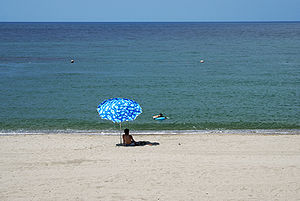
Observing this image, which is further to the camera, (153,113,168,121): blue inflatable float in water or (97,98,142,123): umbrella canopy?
(153,113,168,121): blue inflatable float in water

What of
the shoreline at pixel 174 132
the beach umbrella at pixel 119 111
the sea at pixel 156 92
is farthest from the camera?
the sea at pixel 156 92

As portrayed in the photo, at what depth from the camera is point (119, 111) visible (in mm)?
15078

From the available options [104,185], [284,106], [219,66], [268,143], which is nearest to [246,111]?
[284,106]

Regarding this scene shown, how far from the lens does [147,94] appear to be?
29734mm

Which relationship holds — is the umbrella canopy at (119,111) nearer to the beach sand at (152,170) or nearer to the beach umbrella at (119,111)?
the beach umbrella at (119,111)

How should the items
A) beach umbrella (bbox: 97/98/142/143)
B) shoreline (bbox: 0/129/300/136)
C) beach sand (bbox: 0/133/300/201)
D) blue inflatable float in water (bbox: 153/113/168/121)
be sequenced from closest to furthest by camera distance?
beach sand (bbox: 0/133/300/201) → beach umbrella (bbox: 97/98/142/143) → shoreline (bbox: 0/129/300/136) → blue inflatable float in water (bbox: 153/113/168/121)

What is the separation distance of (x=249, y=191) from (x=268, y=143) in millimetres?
6030

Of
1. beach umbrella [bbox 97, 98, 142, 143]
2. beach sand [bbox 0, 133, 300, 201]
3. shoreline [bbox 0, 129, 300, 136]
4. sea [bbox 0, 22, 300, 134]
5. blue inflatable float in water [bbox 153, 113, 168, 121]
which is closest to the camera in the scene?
beach sand [bbox 0, 133, 300, 201]

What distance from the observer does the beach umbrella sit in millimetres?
14977

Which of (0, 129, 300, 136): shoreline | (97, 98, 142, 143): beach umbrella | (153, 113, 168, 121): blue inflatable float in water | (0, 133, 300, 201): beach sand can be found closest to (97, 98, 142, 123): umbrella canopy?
(97, 98, 142, 143): beach umbrella

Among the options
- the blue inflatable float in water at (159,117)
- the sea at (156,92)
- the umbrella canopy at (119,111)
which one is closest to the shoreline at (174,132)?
the sea at (156,92)

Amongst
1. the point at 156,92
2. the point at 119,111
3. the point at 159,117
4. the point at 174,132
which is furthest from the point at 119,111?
the point at 156,92

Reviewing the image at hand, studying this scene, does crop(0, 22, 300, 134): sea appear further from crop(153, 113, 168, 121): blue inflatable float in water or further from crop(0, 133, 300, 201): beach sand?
crop(0, 133, 300, 201): beach sand

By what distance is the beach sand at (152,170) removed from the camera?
37.2 ft
